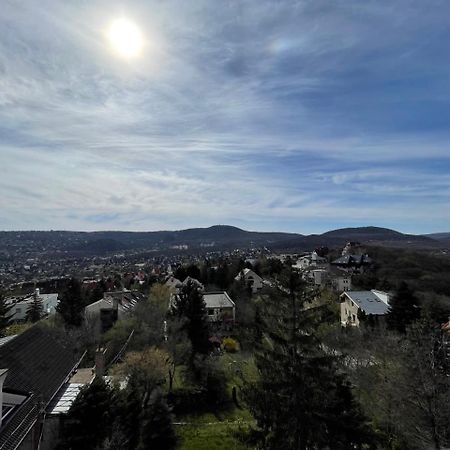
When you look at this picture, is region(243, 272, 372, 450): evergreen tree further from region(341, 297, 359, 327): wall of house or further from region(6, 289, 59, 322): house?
region(6, 289, 59, 322): house

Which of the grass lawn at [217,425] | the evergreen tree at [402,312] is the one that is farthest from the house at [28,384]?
the evergreen tree at [402,312]

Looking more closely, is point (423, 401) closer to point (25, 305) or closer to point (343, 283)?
point (343, 283)

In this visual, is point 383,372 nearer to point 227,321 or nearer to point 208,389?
point 208,389

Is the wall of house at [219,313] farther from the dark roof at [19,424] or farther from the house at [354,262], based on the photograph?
the house at [354,262]

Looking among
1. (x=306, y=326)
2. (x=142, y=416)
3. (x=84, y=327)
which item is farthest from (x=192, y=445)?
(x=84, y=327)

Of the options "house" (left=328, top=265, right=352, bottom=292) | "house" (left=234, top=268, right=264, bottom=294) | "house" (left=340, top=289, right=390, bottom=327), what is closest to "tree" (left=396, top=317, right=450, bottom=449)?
"house" (left=340, top=289, right=390, bottom=327)

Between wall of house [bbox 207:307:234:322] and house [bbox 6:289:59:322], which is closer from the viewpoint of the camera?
wall of house [bbox 207:307:234:322]
